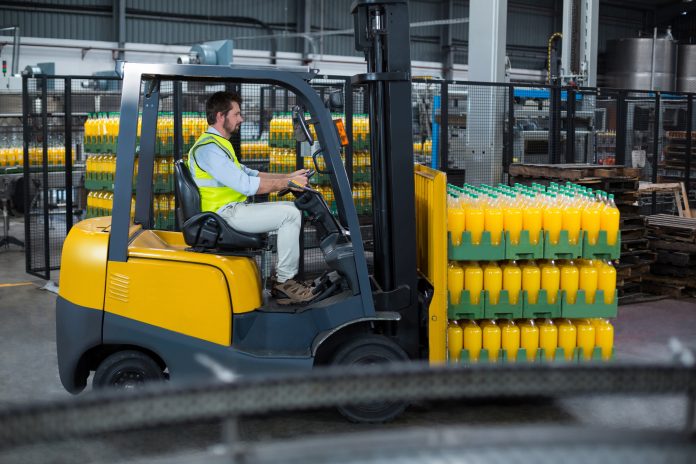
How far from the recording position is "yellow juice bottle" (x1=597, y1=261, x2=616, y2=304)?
569cm

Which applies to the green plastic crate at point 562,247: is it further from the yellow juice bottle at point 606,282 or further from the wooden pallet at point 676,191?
the wooden pallet at point 676,191

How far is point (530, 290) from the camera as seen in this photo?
562cm

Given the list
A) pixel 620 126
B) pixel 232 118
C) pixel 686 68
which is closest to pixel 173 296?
pixel 232 118

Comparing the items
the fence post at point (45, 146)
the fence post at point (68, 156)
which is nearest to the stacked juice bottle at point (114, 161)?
the fence post at point (68, 156)

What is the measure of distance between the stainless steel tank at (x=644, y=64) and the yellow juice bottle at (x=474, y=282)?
78.4ft

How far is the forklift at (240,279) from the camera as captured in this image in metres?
4.67

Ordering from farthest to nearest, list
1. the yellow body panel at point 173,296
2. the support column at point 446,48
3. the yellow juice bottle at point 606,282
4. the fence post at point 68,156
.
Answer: the support column at point 446,48, the fence post at point 68,156, the yellow juice bottle at point 606,282, the yellow body panel at point 173,296

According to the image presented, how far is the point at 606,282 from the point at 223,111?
2873 mm

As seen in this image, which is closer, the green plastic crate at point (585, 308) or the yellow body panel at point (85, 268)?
the yellow body panel at point (85, 268)

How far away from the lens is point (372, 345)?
4.90m

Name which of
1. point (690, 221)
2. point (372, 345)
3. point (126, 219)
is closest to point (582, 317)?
point (372, 345)

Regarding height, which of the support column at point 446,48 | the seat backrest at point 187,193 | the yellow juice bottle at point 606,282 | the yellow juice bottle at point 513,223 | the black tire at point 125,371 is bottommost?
the black tire at point 125,371

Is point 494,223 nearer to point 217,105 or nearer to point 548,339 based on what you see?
point 548,339

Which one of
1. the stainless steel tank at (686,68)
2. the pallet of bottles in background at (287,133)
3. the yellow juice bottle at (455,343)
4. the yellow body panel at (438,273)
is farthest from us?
the stainless steel tank at (686,68)
